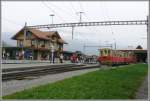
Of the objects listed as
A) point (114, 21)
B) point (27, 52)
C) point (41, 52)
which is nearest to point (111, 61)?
point (114, 21)

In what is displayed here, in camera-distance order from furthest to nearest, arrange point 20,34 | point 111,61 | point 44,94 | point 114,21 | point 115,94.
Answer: point 20,34, point 114,21, point 111,61, point 115,94, point 44,94

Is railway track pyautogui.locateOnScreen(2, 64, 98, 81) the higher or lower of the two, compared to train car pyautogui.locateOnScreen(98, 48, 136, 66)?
lower

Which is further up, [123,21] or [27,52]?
[123,21]

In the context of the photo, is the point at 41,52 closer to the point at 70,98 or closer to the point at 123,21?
the point at 123,21

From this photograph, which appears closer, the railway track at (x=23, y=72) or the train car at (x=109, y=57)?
the railway track at (x=23, y=72)

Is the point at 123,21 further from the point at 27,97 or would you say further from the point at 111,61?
the point at 27,97

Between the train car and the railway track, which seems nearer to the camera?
the railway track

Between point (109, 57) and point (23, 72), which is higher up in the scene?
point (109, 57)

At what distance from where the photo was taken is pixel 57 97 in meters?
10.8

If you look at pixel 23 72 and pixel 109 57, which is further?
pixel 109 57

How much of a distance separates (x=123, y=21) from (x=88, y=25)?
15.9 feet

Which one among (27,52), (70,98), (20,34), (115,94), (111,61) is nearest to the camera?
(70,98)

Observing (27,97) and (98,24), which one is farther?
(98,24)

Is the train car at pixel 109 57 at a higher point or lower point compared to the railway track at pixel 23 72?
higher
